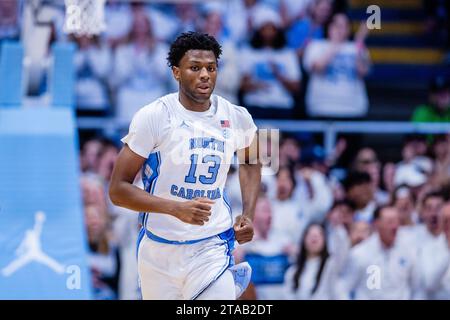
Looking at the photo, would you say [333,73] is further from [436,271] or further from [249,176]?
[249,176]

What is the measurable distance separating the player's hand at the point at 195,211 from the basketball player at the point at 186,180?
18 centimetres

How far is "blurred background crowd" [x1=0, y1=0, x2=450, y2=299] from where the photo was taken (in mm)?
9867

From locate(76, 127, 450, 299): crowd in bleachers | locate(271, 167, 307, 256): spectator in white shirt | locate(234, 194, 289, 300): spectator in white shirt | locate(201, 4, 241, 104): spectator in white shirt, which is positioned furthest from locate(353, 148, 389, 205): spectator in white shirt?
locate(234, 194, 289, 300): spectator in white shirt

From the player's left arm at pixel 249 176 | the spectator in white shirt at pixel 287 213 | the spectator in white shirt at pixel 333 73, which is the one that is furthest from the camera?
the spectator in white shirt at pixel 333 73

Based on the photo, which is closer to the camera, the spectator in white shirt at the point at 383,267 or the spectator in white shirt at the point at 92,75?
the spectator in white shirt at the point at 383,267

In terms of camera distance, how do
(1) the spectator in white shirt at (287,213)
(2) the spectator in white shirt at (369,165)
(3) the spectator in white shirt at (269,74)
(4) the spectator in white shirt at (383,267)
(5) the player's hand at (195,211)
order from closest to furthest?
(5) the player's hand at (195,211) < (4) the spectator in white shirt at (383,267) < (1) the spectator in white shirt at (287,213) < (2) the spectator in white shirt at (369,165) < (3) the spectator in white shirt at (269,74)

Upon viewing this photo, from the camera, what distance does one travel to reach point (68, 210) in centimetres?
845

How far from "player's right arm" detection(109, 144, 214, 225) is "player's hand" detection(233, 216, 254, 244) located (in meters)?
0.30

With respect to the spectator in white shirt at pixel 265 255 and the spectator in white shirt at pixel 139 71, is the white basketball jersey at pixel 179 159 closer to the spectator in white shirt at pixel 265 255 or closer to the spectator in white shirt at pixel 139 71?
the spectator in white shirt at pixel 265 255

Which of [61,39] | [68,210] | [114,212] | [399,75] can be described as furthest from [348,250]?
[399,75]

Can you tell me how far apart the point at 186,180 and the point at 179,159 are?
0.12 m

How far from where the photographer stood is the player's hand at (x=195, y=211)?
5.98 m

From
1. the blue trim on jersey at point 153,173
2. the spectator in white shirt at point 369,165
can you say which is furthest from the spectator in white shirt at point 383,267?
the blue trim on jersey at point 153,173

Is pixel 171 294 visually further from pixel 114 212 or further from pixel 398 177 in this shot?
pixel 398 177
